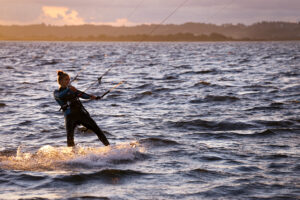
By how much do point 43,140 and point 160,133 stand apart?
10.9ft

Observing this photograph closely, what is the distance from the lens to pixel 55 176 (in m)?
8.29

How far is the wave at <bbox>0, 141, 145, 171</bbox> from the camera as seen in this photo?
29.6ft

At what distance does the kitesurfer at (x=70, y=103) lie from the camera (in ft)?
29.3

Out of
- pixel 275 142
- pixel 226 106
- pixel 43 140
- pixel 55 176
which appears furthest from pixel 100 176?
pixel 226 106

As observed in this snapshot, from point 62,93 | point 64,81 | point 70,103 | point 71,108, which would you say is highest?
point 64,81

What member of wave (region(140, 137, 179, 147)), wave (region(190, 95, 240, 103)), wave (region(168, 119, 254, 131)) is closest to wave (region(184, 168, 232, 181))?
wave (region(140, 137, 179, 147))

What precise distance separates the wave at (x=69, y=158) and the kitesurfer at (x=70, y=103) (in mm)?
380

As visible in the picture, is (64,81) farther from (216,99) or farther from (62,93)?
(216,99)

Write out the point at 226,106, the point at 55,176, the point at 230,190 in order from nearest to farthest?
the point at 230,190
the point at 55,176
the point at 226,106

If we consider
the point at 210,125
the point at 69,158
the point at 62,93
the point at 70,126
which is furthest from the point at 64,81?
the point at 210,125

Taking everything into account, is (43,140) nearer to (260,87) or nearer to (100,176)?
(100,176)

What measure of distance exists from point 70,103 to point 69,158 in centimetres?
125

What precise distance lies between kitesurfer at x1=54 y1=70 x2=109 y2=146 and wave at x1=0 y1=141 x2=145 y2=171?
1.25 feet

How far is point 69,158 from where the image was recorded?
9477 millimetres
